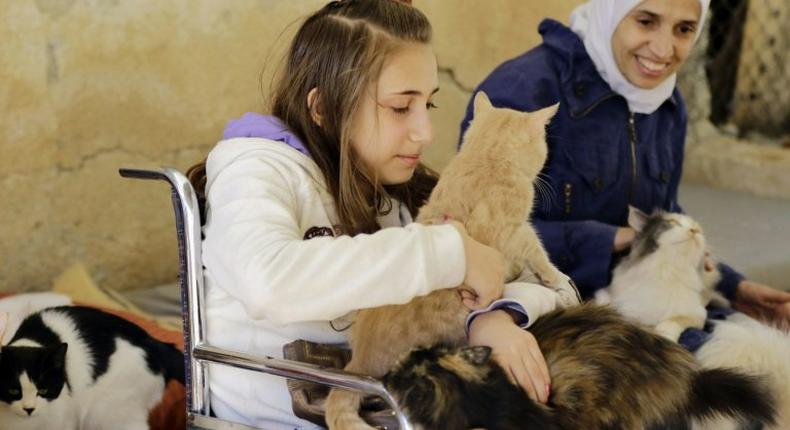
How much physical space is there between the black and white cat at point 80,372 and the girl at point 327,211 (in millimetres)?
356

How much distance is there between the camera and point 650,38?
2.20 m

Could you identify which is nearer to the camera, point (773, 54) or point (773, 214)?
point (773, 214)

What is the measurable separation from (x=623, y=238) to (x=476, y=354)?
0.92 m

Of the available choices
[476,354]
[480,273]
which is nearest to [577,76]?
[480,273]

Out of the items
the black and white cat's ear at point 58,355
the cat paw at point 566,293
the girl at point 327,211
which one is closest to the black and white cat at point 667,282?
the cat paw at point 566,293

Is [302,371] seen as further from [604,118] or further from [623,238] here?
[604,118]

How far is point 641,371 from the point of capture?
1395 mm

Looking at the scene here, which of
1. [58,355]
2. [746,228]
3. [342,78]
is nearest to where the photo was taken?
[342,78]

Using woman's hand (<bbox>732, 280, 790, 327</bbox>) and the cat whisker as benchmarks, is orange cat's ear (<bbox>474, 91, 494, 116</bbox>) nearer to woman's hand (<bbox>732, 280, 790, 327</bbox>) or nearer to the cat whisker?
the cat whisker

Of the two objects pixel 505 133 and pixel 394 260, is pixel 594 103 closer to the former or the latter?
pixel 505 133

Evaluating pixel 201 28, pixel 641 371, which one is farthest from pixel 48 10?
pixel 641 371

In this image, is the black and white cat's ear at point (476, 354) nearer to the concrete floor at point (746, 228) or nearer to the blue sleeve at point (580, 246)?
the blue sleeve at point (580, 246)

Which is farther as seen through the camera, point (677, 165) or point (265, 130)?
point (677, 165)

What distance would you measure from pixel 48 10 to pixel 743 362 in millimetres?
2001
